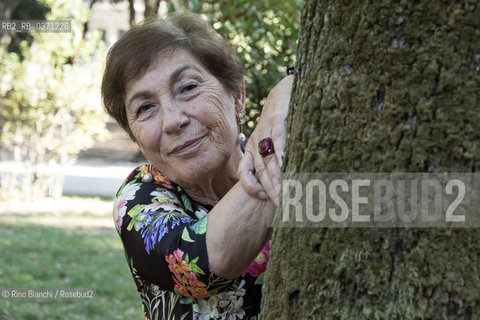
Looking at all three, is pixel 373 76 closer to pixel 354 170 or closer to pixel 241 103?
pixel 354 170

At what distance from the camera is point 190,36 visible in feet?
8.16

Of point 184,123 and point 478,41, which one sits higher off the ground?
point 478,41

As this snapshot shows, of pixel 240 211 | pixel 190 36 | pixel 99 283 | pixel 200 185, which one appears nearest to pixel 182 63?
pixel 190 36

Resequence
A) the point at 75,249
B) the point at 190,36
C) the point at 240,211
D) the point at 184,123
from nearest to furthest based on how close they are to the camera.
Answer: the point at 240,211 → the point at 184,123 → the point at 190,36 → the point at 75,249

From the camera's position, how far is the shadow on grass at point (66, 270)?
254 inches

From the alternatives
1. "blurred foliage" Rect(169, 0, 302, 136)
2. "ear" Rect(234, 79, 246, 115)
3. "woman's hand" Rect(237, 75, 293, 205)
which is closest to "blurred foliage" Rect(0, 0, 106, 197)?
"blurred foliage" Rect(169, 0, 302, 136)

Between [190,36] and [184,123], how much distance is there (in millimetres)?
383

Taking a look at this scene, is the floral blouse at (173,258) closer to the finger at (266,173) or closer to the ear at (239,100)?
the finger at (266,173)

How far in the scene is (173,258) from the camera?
1.86 meters

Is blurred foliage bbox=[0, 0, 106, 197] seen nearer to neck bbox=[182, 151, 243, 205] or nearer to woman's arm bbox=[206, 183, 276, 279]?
neck bbox=[182, 151, 243, 205]

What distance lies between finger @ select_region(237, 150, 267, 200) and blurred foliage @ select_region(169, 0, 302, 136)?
99.2 inches

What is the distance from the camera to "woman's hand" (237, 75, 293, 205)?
1.72 metres

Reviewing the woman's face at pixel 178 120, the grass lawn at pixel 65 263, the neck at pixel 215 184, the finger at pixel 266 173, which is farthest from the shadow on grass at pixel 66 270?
the finger at pixel 266 173

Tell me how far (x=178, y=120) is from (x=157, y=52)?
0.92ft
